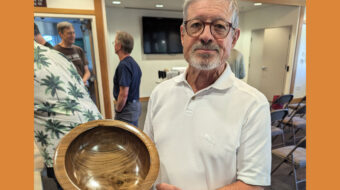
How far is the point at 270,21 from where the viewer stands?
538 centimetres

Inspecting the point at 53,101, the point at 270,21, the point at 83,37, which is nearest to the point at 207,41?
the point at 53,101

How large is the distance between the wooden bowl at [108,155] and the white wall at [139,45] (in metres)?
4.50

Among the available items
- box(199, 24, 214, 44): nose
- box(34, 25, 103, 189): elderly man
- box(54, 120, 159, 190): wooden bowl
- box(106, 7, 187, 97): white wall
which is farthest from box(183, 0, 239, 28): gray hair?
box(106, 7, 187, 97): white wall

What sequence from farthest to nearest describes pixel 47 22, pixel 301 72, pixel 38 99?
pixel 301 72 → pixel 47 22 → pixel 38 99

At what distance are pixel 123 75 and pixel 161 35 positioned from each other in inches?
155

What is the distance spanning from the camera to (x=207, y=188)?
76 centimetres

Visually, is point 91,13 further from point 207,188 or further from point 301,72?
point 301,72

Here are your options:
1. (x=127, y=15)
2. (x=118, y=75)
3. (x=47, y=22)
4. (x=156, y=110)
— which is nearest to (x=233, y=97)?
(x=156, y=110)

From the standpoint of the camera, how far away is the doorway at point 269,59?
5133 mm

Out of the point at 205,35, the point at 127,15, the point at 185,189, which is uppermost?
the point at 127,15

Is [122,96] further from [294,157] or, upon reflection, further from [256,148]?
[294,157]

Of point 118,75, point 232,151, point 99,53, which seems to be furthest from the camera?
point 99,53

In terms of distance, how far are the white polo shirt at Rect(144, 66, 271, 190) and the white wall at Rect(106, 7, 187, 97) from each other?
4.53 metres

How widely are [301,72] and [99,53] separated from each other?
16.5 feet
